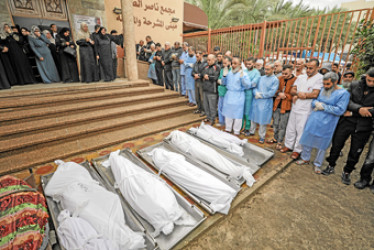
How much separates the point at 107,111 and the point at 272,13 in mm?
14595

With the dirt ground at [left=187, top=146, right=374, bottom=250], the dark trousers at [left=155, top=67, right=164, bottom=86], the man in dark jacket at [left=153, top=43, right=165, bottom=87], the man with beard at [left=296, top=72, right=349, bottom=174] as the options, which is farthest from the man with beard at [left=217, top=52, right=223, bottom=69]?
the dirt ground at [left=187, top=146, right=374, bottom=250]

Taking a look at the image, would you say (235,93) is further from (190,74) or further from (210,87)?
(190,74)

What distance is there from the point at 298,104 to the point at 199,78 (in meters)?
2.78

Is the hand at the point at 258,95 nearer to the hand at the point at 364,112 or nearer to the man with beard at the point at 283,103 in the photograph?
the man with beard at the point at 283,103

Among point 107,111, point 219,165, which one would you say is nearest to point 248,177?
point 219,165

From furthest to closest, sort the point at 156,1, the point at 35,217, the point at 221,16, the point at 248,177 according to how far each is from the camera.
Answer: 1. the point at 221,16
2. the point at 156,1
3. the point at 248,177
4. the point at 35,217

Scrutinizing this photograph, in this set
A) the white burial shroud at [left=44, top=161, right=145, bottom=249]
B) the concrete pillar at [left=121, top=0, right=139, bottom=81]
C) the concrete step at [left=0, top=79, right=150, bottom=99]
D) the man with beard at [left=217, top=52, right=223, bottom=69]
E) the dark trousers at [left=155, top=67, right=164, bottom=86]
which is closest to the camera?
the white burial shroud at [left=44, top=161, right=145, bottom=249]

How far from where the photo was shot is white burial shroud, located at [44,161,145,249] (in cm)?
181

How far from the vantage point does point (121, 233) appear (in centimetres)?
183

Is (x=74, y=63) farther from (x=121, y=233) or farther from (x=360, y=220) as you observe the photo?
(x=360, y=220)

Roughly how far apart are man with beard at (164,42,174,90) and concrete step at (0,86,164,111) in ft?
2.98

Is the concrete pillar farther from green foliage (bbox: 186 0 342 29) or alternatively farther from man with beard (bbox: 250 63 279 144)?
green foliage (bbox: 186 0 342 29)

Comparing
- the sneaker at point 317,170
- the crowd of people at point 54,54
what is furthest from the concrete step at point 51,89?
the sneaker at point 317,170

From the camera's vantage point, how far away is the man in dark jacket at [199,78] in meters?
5.20
